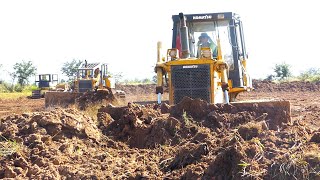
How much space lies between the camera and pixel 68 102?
1850 cm

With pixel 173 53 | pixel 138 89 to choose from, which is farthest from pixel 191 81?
pixel 138 89

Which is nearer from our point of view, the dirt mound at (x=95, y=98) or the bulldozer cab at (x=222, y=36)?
the bulldozer cab at (x=222, y=36)

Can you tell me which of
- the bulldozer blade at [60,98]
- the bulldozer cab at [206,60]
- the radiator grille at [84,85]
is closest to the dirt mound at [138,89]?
the radiator grille at [84,85]

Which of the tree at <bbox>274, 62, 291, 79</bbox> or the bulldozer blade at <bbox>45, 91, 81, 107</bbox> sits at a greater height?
the tree at <bbox>274, 62, 291, 79</bbox>

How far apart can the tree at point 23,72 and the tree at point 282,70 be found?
27.0m

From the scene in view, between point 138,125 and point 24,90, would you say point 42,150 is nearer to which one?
point 138,125

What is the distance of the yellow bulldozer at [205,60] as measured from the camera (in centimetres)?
1055

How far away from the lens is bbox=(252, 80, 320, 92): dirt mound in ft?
113

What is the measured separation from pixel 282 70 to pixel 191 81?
3766cm

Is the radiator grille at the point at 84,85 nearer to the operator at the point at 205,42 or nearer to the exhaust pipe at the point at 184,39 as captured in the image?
the operator at the point at 205,42

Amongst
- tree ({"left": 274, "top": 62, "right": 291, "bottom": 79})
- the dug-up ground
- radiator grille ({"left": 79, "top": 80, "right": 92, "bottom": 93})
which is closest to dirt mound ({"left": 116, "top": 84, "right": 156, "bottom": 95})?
radiator grille ({"left": 79, "top": 80, "right": 92, "bottom": 93})

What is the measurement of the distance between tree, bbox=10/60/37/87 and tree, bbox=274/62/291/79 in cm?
2703

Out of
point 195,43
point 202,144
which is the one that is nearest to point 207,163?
point 202,144

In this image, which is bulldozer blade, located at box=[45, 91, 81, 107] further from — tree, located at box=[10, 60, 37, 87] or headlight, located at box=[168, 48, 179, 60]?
tree, located at box=[10, 60, 37, 87]
